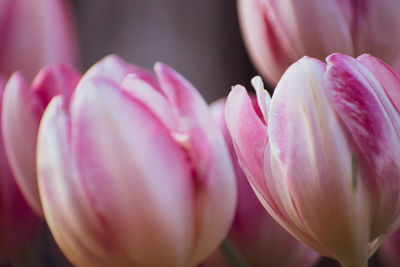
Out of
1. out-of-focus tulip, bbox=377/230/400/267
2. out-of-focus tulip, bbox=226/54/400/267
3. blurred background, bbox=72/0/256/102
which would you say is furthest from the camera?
blurred background, bbox=72/0/256/102

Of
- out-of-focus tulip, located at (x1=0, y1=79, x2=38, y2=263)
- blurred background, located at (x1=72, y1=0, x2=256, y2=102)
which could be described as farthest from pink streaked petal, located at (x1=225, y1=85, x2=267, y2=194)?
blurred background, located at (x1=72, y1=0, x2=256, y2=102)

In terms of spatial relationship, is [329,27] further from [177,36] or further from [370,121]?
[177,36]

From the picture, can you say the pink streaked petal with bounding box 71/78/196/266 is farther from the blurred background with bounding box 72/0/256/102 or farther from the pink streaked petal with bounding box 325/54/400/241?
the blurred background with bounding box 72/0/256/102

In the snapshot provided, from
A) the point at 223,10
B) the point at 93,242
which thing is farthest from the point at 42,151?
the point at 223,10

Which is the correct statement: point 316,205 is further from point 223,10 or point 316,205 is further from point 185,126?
point 223,10

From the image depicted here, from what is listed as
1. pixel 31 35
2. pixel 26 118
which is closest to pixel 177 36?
pixel 31 35

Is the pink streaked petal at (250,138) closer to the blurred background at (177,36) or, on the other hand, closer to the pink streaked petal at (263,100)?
the pink streaked petal at (263,100)
